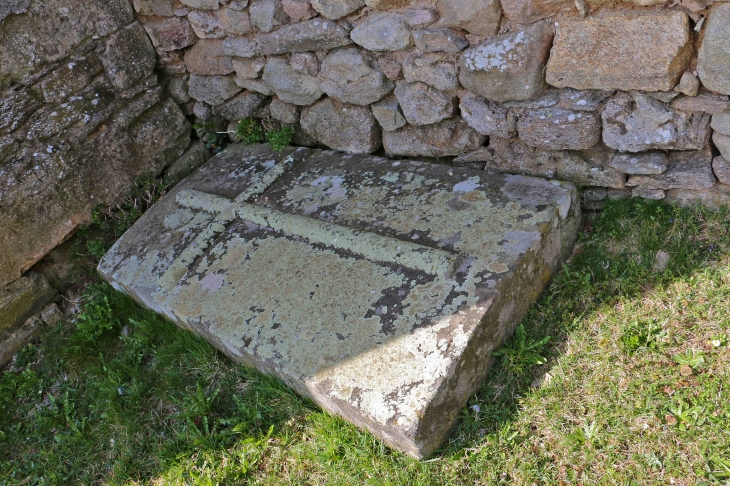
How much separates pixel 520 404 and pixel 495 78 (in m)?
1.37

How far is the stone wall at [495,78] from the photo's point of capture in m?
2.23

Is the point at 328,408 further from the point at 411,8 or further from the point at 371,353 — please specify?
the point at 411,8

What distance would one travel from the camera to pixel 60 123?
3.21 metres

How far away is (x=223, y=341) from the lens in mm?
2500

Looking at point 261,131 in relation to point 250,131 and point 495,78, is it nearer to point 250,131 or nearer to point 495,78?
point 250,131

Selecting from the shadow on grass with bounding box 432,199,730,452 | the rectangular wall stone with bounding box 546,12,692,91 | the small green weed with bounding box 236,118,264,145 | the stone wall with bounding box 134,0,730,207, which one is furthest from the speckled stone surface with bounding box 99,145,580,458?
the rectangular wall stone with bounding box 546,12,692,91

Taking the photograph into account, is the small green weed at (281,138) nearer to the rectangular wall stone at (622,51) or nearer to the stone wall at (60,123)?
the stone wall at (60,123)

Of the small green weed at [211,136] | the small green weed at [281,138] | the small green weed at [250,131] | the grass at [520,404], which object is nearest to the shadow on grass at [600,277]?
the grass at [520,404]

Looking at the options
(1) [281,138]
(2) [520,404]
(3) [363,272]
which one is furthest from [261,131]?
(2) [520,404]

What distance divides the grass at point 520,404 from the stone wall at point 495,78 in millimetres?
330

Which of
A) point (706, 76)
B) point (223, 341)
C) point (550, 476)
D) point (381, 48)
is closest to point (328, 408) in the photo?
point (223, 341)

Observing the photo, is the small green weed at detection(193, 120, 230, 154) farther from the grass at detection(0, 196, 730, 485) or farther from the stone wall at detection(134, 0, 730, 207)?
the grass at detection(0, 196, 730, 485)

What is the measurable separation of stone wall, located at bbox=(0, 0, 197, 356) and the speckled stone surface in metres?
0.40

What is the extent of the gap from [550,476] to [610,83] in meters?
→ 1.51
